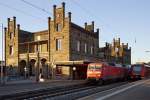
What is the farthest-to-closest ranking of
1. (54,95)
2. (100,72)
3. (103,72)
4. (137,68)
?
1. (137,68)
2. (103,72)
3. (100,72)
4. (54,95)

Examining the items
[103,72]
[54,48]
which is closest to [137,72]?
[103,72]

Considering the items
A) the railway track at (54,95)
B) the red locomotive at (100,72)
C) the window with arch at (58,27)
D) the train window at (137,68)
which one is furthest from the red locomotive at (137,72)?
the railway track at (54,95)

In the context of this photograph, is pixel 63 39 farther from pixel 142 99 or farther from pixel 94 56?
pixel 142 99

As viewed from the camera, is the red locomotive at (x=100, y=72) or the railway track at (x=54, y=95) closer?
the railway track at (x=54, y=95)

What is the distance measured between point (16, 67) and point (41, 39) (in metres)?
8.11

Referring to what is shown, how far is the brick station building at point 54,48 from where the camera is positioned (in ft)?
220

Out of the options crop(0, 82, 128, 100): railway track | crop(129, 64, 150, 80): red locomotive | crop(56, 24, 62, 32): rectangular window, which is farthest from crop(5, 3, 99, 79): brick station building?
crop(0, 82, 128, 100): railway track

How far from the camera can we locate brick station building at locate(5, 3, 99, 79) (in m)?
66.9

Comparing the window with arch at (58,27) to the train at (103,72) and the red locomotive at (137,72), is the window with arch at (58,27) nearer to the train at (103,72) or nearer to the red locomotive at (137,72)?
the train at (103,72)

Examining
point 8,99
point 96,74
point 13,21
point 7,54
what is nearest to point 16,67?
point 7,54

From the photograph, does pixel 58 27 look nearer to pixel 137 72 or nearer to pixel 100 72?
pixel 137 72

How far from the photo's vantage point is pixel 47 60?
7081 cm

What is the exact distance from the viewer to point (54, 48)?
2751 inches

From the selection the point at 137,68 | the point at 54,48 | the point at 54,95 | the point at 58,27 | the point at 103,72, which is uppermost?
the point at 58,27
